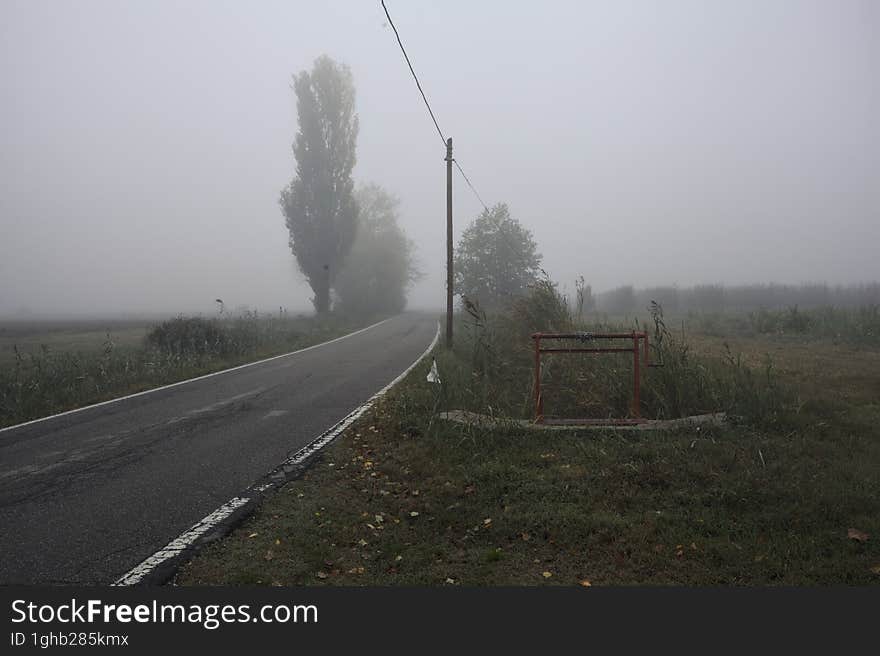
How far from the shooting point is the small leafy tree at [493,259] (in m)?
33.5

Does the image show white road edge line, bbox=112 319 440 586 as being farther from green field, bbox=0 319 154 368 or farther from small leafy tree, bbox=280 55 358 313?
small leafy tree, bbox=280 55 358 313

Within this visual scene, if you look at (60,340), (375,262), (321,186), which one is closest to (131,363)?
(60,340)

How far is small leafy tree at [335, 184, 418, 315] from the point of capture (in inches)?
1612

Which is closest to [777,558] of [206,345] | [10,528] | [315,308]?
[10,528]

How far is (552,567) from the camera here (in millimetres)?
3422

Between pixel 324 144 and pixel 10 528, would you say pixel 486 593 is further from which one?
pixel 324 144

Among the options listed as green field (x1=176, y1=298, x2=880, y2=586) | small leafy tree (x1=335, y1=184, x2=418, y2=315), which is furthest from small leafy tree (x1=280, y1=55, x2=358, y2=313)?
green field (x1=176, y1=298, x2=880, y2=586)

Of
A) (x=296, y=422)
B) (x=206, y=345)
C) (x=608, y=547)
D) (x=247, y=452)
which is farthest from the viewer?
(x=206, y=345)

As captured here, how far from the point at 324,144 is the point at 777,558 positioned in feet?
105

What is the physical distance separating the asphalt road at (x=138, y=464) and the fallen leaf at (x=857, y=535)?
15.7 feet

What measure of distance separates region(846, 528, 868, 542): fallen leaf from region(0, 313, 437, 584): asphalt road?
15.7ft

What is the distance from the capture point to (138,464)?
526 centimetres

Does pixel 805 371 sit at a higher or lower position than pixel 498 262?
lower

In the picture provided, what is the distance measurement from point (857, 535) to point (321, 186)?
30529mm
